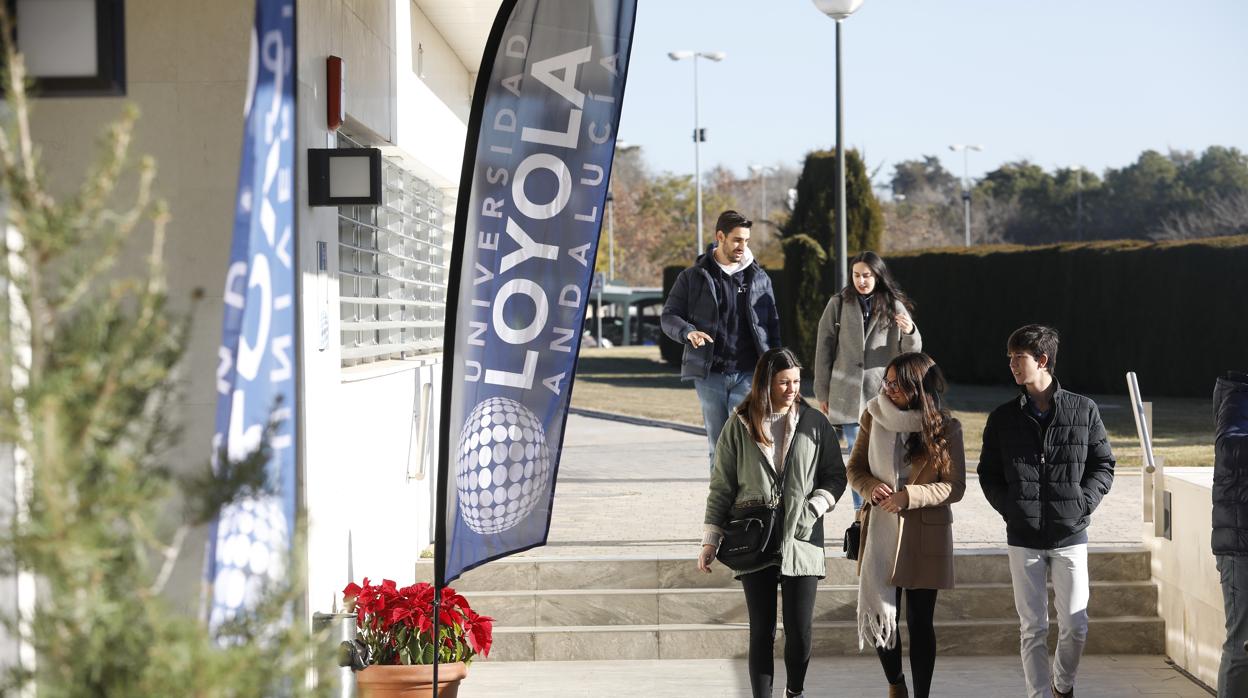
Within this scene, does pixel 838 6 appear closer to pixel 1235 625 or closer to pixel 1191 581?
pixel 1191 581

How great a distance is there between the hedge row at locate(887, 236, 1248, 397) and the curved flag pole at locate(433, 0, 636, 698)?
64.0ft

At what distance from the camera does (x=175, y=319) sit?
97.0 inches

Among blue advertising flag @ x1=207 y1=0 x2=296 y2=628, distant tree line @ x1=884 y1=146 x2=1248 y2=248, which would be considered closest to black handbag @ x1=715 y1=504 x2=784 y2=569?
blue advertising flag @ x1=207 y1=0 x2=296 y2=628

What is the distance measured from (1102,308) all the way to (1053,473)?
65.0 ft

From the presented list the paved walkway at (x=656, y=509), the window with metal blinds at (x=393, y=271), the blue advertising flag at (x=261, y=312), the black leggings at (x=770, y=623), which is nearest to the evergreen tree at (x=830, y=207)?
the paved walkway at (x=656, y=509)

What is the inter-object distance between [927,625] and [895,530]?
0.44 meters

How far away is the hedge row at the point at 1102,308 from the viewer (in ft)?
75.1

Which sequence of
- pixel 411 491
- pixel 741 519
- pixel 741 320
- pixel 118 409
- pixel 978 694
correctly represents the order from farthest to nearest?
1. pixel 411 491
2. pixel 741 320
3. pixel 978 694
4. pixel 741 519
5. pixel 118 409

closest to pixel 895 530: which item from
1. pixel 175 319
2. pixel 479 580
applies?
pixel 479 580

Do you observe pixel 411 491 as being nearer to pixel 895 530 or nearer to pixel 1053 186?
pixel 895 530

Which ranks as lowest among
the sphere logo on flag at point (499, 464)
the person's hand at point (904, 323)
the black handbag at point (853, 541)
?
the black handbag at point (853, 541)

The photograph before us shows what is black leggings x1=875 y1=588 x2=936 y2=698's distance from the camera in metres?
6.27

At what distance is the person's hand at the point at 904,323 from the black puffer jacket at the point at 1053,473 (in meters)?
2.17

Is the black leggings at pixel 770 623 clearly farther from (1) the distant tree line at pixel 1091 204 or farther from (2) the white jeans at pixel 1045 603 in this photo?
(1) the distant tree line at pixel 1091 204
